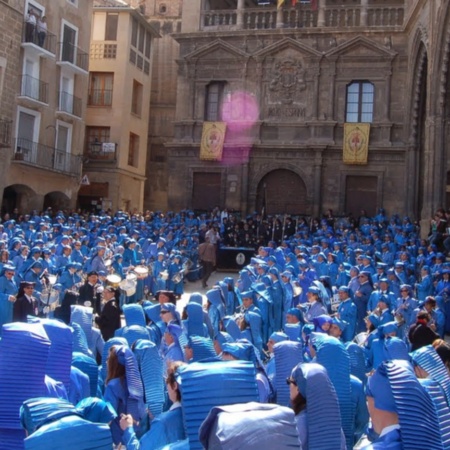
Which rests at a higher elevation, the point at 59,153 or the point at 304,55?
the point at 304,55

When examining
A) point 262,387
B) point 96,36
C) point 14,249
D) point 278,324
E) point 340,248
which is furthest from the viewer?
point 96,36

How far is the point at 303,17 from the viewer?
34062 mm

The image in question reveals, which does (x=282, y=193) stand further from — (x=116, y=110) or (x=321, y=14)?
(x=116, y=110)

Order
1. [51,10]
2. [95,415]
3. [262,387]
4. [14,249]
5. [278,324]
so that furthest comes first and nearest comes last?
1. [51,10]
2. [14,249]
3. [278,324]
4. [262,387]
5. [95,415]

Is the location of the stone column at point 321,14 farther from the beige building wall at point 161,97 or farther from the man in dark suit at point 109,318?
the man in dark suit at point 109,318

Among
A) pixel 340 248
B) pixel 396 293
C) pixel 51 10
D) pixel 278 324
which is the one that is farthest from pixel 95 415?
pixel 51 10

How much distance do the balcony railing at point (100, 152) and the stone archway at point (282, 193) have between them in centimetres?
793

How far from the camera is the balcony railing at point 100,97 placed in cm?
3728

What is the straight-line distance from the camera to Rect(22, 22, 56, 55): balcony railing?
29734mm

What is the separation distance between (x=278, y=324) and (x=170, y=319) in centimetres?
549

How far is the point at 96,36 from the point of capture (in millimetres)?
37812

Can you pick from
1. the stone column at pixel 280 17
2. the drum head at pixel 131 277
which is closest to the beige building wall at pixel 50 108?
the stone column at pixel 280 17

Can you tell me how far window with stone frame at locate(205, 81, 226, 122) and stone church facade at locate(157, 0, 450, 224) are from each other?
0.15ft

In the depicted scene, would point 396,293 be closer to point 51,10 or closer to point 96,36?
point 51,10
